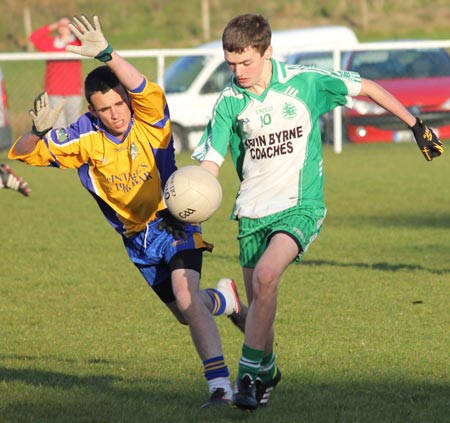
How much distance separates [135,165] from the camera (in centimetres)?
609

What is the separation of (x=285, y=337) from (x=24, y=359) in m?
1.56

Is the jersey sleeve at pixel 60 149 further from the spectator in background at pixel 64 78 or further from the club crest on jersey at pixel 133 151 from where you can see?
the spectator in background at pixel 64 78

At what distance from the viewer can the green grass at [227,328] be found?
18.6ft

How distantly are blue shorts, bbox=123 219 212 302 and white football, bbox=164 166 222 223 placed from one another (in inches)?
10.2

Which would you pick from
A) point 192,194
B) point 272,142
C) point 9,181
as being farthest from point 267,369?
point 9,181

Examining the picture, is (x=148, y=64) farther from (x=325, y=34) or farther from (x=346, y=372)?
(x=346, y=372)

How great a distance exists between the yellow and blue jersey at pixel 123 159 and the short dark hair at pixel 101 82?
180mm

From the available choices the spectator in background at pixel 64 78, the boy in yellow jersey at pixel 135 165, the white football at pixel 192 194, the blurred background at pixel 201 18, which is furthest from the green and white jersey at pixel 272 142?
the blurred background at pixel 201 18

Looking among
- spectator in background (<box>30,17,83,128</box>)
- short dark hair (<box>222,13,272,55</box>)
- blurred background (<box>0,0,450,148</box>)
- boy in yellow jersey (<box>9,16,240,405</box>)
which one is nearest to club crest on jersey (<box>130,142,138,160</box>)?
boy in yellow jersey (<box>9,16,240,405</box>)

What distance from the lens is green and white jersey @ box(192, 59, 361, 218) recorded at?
573cm

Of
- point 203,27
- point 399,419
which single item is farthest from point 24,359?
point 203,27

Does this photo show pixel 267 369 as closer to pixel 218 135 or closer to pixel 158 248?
pixel 158 248

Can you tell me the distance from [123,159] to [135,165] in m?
0.07

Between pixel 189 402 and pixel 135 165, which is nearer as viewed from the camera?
pixel 189 402
